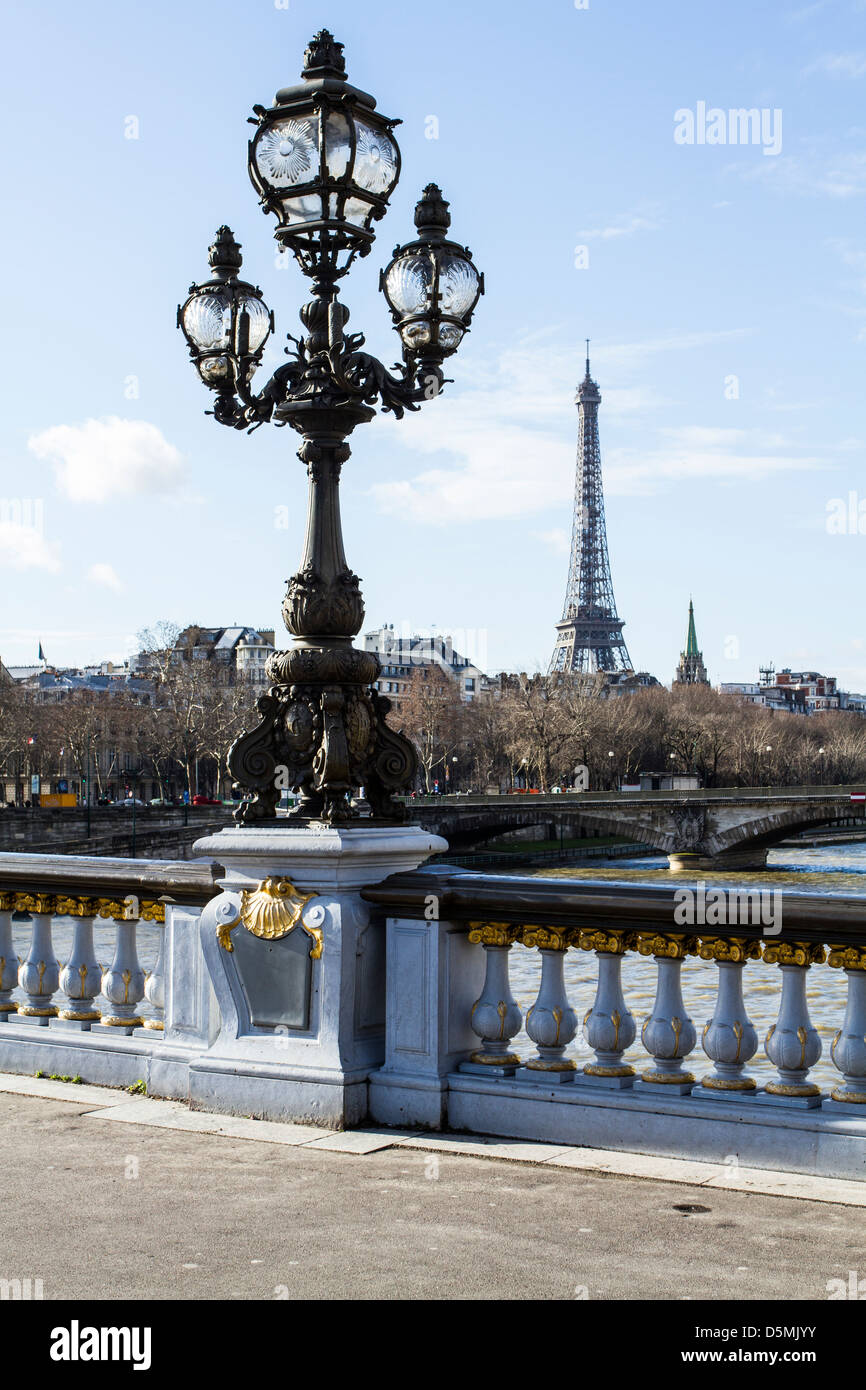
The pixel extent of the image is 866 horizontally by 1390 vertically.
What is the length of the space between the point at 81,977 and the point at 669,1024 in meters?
3.24

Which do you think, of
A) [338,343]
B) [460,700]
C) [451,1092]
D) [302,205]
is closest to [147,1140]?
[451,1092]

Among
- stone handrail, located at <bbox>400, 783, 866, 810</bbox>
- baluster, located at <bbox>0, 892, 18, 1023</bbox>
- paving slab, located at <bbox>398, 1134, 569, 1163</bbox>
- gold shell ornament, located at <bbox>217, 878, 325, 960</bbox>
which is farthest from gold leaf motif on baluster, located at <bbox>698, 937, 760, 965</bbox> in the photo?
stone handrail, located at <bbox>400, 783, 866, 810</bbox>

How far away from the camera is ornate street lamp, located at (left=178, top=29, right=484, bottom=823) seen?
6.97m

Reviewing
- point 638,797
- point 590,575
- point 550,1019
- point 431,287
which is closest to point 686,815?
point 638,797

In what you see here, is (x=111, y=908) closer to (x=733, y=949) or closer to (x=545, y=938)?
(x=545, y=938)

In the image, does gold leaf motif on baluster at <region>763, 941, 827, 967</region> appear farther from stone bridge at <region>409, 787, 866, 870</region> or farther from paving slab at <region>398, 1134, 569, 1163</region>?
stone bridge at <region>409, 787, 866, 870</region>

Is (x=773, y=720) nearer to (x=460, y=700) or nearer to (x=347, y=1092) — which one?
(x=460, y=700)

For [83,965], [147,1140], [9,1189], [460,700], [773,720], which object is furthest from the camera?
[773,720]

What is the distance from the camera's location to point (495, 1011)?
21.6 feet

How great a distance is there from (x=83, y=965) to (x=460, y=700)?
10254cm

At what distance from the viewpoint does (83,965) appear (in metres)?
7.91

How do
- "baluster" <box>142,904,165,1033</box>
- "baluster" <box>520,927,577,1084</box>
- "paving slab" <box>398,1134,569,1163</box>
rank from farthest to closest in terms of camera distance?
"baluster" <box>142,904,165,1033</box> < "baluster" <box>520,927,577,1084</box> < "paving slab" <box>398,1134,569,1163</box>

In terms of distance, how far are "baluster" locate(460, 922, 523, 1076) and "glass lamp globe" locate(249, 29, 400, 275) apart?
10.7 feet
